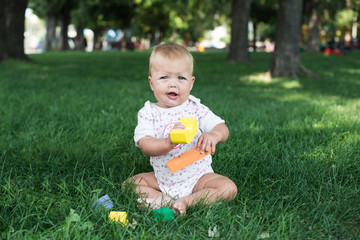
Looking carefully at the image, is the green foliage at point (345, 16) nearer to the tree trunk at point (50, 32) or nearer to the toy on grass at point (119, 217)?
the tree trunk at point (50, 32)

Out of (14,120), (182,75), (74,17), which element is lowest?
(14,120)

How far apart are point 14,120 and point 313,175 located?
10.2 feet

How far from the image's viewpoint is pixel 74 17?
117 feet

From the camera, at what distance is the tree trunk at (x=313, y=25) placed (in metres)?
25.4

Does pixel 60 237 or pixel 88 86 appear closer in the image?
pixel 60 237

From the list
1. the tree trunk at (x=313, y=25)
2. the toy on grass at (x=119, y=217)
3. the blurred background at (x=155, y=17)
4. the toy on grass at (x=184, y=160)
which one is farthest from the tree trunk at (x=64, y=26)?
the toy on grass at (x=119, y=217)

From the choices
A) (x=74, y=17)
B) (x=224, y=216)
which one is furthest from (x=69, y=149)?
(x=74, y=17)

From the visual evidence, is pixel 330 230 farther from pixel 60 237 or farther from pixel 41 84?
pixel 41 84

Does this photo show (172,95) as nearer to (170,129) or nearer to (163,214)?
(170,129)

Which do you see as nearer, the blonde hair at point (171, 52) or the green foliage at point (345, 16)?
the blonde hair at point (171, 52)

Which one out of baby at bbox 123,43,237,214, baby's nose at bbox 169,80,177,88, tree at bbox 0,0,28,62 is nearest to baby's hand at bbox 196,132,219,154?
baby at bbox 123,43,237,214

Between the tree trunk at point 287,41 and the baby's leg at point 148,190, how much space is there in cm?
754

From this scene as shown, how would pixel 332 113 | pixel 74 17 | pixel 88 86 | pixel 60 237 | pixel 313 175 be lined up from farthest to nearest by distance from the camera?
pixel 74 17 < pixel 88 86 < pixel 332 113 < pixel 313 175 < pixel 60 237

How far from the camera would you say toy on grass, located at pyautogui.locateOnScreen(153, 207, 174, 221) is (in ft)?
6.77
